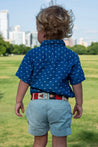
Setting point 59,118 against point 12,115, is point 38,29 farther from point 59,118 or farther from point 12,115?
point 12,115

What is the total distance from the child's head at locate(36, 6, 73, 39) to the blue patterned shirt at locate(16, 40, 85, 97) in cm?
7

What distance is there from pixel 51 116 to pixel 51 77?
33 cm

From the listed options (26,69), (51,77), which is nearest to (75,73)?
(51,77)

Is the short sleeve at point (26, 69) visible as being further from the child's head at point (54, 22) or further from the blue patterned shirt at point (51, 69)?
the child's head at point (54, 22)

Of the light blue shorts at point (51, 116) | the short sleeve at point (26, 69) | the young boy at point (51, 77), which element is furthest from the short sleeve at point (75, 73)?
the short sleeve at point (26, 69)

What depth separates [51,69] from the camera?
220 cm

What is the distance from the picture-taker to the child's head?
219cm

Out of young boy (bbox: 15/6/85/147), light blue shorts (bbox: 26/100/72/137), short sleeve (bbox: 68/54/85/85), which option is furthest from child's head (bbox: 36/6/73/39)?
light blue shorts (bbox: 26/100/72/137)

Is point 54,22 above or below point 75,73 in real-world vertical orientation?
above

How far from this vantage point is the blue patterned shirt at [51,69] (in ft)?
7.19

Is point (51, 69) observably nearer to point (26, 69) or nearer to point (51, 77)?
point (51, 77)

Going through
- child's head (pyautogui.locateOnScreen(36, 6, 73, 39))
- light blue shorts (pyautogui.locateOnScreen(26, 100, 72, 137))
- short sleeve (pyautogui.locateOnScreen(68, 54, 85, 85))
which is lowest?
light blue shorts (pyautogui.locateOnScreen(26, 100, 72, 137))

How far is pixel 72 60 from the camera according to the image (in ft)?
7.38

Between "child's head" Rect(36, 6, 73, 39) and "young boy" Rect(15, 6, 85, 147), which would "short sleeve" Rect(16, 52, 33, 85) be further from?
"child's head" Rect(36, 6, 73, 39)
